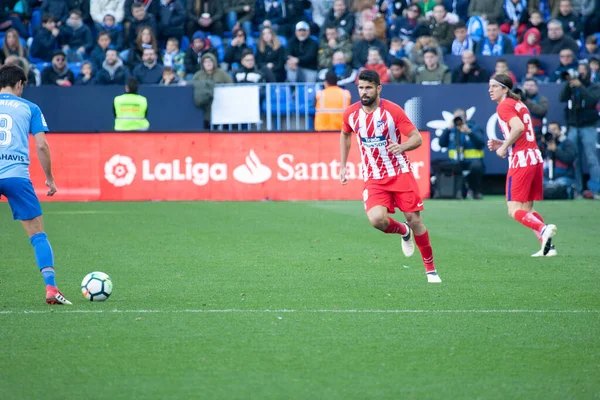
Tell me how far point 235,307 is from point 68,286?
6.44 ft

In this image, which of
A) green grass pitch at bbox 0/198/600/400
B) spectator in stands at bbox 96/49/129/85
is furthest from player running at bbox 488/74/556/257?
spectator in stands at bbox 96/49/129/85

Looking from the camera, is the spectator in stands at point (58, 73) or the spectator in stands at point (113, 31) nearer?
the spectator in stands at point (58, 73)

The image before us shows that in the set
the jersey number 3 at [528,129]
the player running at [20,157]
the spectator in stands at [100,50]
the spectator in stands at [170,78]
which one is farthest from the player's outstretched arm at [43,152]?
the spectator in stands at [100,50]

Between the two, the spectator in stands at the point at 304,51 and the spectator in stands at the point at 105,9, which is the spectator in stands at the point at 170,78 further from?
the spectator in stands at the point at 105,9

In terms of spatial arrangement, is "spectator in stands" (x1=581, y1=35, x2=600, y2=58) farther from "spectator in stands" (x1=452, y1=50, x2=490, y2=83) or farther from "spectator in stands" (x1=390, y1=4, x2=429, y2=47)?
"spectator in stands" (x1=390, y1=4, x2=429, y2=47)

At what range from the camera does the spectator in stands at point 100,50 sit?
23.1 m

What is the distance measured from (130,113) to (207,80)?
6.88ft

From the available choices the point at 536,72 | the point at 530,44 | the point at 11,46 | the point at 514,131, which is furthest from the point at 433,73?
the point at 514,131

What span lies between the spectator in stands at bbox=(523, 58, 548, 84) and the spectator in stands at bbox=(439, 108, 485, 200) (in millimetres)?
1666

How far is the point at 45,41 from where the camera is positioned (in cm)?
2362

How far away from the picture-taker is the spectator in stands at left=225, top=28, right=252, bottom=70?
74.8 feet

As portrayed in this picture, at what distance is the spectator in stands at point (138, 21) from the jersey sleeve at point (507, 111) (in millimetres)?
13310

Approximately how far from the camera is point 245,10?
2436 cm

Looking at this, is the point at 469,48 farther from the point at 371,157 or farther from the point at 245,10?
the point at 371,157
